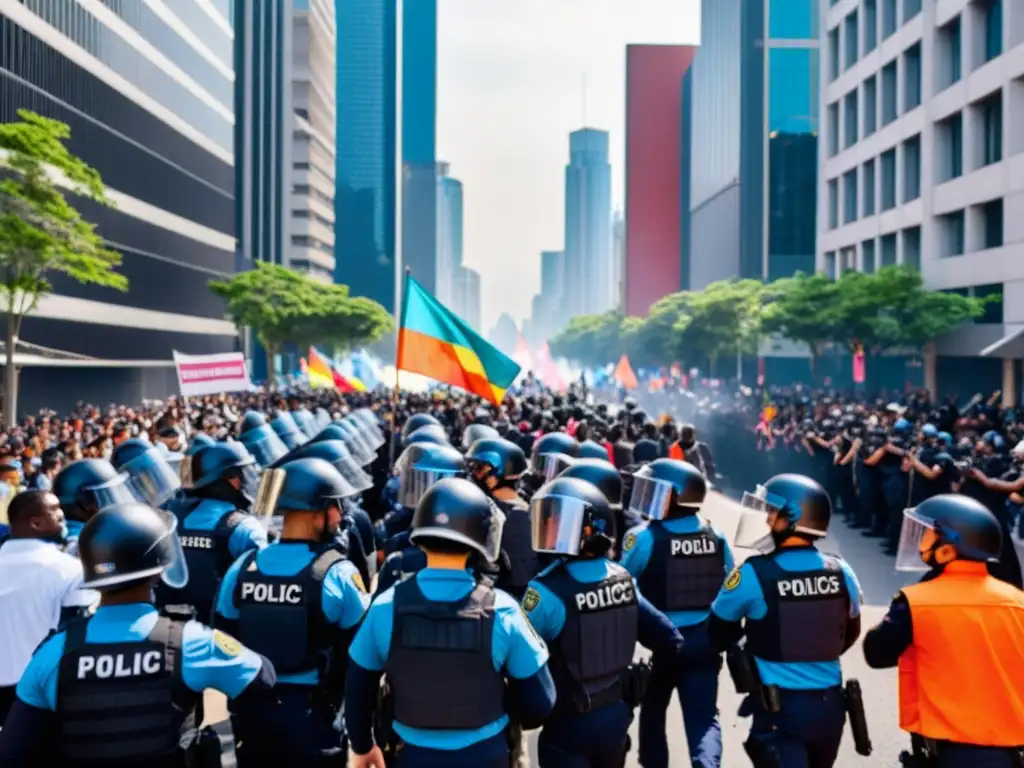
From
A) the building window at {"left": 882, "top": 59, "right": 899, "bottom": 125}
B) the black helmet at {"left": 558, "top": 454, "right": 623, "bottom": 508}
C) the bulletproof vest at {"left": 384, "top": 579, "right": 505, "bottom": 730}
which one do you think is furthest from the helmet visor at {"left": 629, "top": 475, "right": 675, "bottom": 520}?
the building window at {"left": 882, "top": 59, "right": 899, "bottom": 125}

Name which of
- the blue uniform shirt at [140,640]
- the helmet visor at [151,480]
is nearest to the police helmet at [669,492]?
the blue uniform shirt at [140,640]

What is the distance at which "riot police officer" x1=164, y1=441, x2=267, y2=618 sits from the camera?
6.28m

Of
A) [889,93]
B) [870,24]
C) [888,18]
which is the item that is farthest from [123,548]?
[870,24]

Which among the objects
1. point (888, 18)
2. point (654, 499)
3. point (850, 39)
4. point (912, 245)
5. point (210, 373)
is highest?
point (850, 39)

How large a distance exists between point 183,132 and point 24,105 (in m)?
23.6

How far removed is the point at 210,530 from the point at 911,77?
165 feet

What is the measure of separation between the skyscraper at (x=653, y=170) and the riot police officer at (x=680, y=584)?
166 meters

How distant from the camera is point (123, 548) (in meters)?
3.99

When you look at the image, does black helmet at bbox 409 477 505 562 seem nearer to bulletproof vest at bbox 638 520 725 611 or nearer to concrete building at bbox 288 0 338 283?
bulletproof vest at bbox 638 520 725 611

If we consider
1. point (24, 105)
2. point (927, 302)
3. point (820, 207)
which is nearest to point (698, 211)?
point (820, 207)

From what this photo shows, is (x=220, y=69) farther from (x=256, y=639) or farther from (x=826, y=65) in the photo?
(x=256, y=639)

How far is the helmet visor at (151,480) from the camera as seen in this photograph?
7812 millimetres

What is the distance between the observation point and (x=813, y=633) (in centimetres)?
532

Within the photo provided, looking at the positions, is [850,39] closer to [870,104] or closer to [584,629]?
[870,104]
